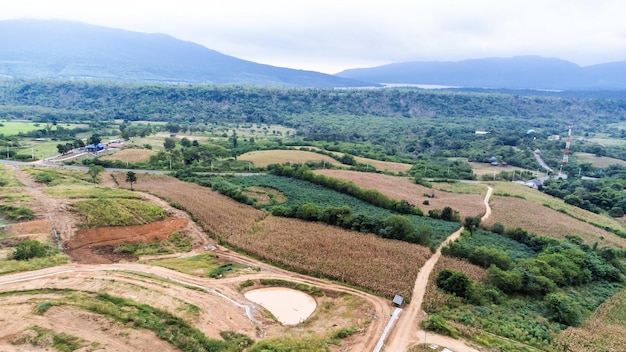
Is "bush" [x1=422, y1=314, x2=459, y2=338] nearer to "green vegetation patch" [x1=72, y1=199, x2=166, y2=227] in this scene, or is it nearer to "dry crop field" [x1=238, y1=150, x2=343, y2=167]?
"green vegetation patch" [x1=72, y1=199, x2=166, y2=227]

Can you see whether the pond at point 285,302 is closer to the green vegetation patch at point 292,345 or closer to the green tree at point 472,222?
the green vegetation patch at point 292,345

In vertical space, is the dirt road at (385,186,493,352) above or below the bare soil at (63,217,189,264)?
below

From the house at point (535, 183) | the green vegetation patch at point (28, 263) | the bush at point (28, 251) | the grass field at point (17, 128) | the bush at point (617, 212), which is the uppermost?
the grass field at point (17, 128)

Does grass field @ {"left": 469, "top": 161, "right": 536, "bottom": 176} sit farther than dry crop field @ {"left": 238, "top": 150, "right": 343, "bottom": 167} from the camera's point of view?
Yes

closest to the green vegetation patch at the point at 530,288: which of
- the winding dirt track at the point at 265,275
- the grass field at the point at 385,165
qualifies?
the winding dirt track at the point at 265,275

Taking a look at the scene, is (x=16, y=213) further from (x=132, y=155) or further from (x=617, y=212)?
(x=617, y=212)

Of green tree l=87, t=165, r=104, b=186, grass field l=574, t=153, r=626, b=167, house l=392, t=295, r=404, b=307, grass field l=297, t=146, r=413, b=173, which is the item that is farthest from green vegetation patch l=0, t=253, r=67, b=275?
grass field l=574, t=153, r=626, b=167
